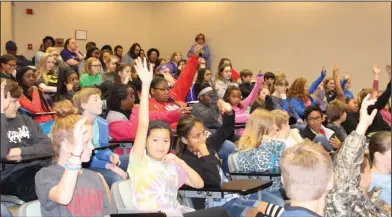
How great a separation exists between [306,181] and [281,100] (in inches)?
207

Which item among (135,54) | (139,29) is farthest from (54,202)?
(139,29)

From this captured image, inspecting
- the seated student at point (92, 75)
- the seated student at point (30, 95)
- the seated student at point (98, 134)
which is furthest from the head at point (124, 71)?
the seated student at point (98, 134)

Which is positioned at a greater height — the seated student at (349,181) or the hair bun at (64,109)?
the hair bun at (64,109)

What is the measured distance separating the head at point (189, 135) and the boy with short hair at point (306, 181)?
5.12ft

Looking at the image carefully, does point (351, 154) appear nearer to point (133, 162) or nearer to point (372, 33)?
point (133, 162)

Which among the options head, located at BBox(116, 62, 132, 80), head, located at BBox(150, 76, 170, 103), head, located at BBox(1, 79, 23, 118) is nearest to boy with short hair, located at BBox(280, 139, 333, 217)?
head, located at BBox(1, 79, 23, 118)

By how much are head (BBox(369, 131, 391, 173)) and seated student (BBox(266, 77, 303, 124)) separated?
3.94m

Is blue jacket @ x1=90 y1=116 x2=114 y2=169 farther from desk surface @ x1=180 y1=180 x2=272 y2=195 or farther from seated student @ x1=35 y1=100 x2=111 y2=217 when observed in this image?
seated student @ x1=35 y1=100 x2=111 y2=217

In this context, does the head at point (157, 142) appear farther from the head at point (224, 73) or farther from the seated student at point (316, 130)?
the head at point (224, 73)

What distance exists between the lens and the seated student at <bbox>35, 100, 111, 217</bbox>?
2795mm

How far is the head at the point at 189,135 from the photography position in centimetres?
419

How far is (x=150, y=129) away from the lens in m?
3.66

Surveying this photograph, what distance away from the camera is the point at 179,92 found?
6.79 metres

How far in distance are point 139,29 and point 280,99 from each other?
21.8 ft
